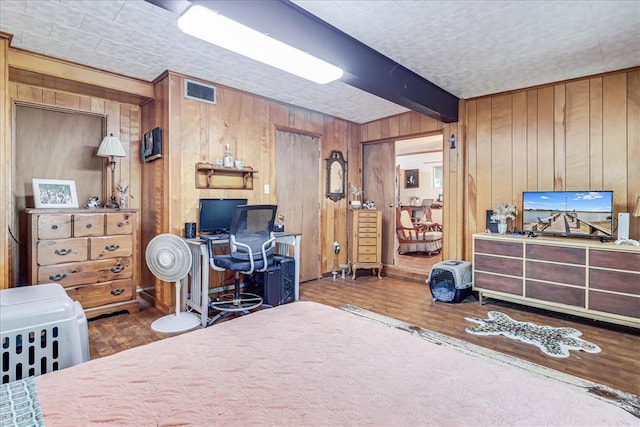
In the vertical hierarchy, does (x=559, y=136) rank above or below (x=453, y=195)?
above

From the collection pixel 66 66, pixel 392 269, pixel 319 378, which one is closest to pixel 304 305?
pixel 319 378

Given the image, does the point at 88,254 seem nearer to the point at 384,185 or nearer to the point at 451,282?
the point at 451,282

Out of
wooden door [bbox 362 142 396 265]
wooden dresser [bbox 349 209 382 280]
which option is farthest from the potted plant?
wooden door [bbox 362 142 396 265]

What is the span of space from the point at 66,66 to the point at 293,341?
3.63 meters

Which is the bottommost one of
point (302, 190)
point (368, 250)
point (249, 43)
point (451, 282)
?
point (451, 282)

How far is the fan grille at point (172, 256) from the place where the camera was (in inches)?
119

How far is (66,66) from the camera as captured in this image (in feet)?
10.5

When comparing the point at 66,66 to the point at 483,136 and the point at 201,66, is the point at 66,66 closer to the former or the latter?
the point at 201,66

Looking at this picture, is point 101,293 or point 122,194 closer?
point 101,293

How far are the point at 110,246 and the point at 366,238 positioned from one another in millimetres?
3303

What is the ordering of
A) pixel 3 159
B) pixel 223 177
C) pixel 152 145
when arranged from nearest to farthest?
pixel 3 159 → pixel 152 145 → pixel 223 177

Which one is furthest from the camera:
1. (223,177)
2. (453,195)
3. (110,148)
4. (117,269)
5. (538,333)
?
(453,195)

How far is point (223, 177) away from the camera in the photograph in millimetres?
3883

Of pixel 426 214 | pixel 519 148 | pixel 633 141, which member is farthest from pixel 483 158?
pixel 426 214
